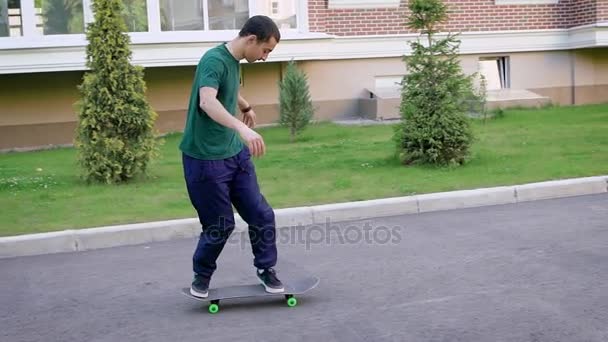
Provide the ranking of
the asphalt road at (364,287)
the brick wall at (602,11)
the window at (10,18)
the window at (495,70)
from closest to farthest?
1. the asphalt road at (364,287)
2. the window at (10,18)
3. the brick wall at (602,11)
4. the window at (495,70)

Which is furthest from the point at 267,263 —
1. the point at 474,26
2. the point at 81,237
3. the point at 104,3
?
the point at 474,26

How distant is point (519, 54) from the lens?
1741cm

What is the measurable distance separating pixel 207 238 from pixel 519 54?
44.4ft

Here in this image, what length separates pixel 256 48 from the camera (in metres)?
5.04

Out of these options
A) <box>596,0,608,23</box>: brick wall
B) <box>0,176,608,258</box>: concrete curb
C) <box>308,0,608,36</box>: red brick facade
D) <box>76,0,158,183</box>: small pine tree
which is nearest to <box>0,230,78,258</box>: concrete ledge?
<box>0,176,608,258</box>: concrete curb

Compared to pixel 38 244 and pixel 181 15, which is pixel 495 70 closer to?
pixel 181 15

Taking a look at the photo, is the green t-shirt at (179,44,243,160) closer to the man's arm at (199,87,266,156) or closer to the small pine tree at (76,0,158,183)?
the man's arm at (199,87,266,156)

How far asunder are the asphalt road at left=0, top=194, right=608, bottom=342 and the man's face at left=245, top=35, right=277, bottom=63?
5.23 feet

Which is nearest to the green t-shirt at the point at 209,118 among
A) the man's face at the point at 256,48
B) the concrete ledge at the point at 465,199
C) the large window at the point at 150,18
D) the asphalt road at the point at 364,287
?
the man's face at the point at 256,48

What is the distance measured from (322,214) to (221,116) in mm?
3551

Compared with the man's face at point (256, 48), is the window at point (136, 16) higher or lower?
higher

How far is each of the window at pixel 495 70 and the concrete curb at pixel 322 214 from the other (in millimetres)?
8570

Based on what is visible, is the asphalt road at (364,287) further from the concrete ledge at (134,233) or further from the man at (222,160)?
the man at (222,160)

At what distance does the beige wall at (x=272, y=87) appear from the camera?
1464cm
